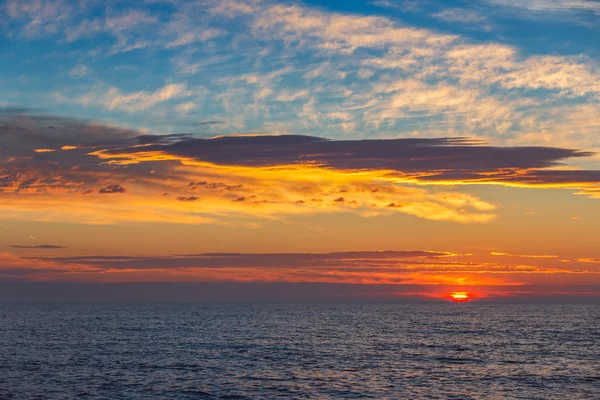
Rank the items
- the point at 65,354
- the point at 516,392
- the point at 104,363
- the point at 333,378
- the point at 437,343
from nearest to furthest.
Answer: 1. the point at 516,392
2. the point at 333,378
3. the point at 104,363
4. the point at 65,354
5. the point at 437,343

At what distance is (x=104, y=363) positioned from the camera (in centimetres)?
7756

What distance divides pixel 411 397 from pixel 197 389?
20443mm

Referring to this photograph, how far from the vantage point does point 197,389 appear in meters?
60.2

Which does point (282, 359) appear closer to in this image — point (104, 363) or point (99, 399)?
point (104, 363)

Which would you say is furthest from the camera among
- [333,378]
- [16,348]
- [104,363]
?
[16,348]

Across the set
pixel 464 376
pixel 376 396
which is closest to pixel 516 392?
pixel 464 376

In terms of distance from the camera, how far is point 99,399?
55125 mm

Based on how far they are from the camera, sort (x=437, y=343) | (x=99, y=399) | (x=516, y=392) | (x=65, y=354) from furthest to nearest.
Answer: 1. (x=437, y=343)
2. (x=65, y=354)
3. (x=516, y=392)
4. (x=99, y=399)

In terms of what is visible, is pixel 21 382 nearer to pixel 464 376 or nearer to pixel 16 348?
pixel 16 348

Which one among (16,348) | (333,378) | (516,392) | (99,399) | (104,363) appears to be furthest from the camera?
(16,348)

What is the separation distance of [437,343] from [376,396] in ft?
169

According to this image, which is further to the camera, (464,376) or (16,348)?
(16,348)

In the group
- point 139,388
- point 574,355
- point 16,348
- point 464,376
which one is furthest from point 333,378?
point 16,348

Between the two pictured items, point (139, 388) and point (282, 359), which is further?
point (282, 359)
